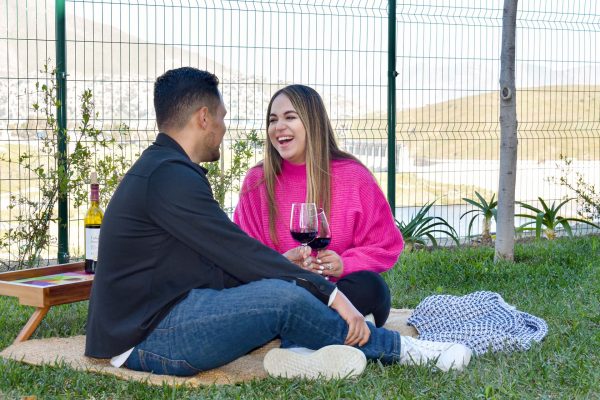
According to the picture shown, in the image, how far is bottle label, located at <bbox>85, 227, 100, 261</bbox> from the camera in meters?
4.92

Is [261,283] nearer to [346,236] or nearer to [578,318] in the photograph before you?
[346,236]

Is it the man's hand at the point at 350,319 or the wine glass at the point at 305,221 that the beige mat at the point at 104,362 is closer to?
the man's hand at the point at 350,319

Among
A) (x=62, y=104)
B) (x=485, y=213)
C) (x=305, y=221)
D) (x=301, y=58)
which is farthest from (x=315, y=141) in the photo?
(x=485, y=213)

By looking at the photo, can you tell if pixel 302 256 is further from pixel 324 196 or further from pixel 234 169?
pixel 234 169

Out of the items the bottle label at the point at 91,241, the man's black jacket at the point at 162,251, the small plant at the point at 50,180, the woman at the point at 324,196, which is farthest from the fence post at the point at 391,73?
the man's black jacket at the point at 162,251

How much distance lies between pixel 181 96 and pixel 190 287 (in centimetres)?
85

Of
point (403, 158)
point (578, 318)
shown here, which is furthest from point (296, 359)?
point (403, 158)

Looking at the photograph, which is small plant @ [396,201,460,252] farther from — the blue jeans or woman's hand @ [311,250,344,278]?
the blue jeans

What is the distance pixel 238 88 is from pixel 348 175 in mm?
3619

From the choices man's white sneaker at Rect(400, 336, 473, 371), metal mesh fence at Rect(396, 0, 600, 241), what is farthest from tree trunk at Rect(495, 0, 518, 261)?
man's white sneaker at Rect(400, 336, 473, 371)

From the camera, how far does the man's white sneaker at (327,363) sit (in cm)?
379

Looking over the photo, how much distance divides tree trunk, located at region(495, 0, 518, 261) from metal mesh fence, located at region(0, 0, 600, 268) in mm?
1386

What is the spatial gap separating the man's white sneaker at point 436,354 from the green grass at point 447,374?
0.08 meters

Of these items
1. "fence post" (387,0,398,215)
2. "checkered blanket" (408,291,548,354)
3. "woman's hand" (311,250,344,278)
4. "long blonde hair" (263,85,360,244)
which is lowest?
"checkered blanket" (408,291,548,354)
